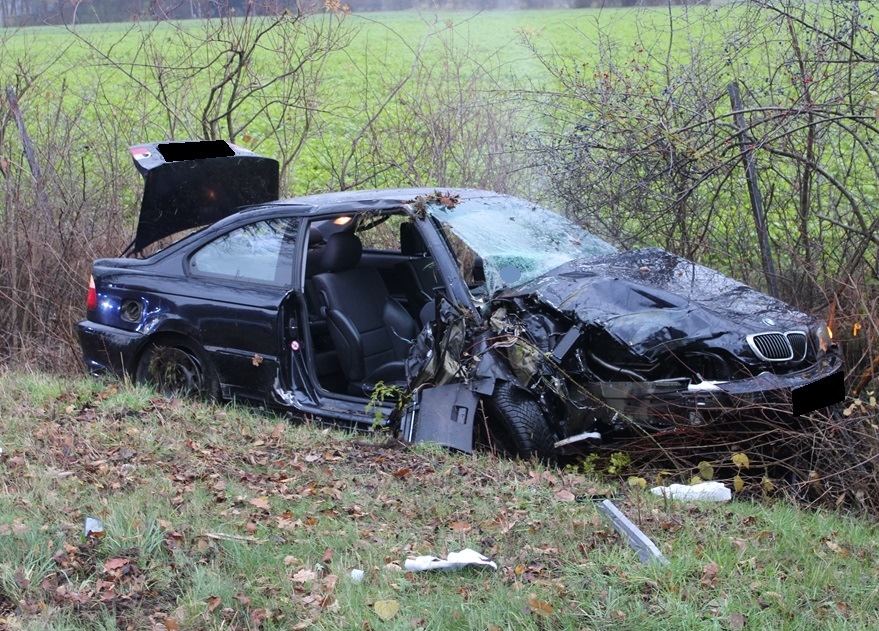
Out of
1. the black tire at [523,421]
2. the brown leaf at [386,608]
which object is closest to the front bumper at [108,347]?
the black tire at [523,421]

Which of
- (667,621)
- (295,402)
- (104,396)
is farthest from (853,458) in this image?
(104,396)

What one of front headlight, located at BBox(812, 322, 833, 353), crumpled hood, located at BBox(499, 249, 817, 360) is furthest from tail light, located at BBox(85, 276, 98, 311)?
front headlight, located at BBox(812, 322, 833, 353)

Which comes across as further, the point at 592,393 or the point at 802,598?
the point at 592,393

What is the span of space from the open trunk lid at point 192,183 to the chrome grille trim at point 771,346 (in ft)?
12.8

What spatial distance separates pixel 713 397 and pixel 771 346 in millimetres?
455

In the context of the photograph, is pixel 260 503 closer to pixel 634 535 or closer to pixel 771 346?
pixel 634 535

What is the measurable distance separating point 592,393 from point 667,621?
1.92 m

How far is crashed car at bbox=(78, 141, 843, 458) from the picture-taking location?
196 inches

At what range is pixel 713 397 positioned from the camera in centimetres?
481

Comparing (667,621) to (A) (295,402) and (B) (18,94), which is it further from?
(B) (18,94)

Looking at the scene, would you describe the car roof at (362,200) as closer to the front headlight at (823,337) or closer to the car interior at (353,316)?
the car interior at (353,316)

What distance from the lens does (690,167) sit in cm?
696

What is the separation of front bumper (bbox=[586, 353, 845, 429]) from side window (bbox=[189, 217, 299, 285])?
89.3 inches

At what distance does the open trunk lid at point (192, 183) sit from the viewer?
6.76 metres
